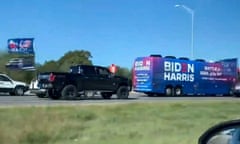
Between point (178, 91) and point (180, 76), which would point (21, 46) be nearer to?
point (178, 91)

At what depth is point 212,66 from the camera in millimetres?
48375

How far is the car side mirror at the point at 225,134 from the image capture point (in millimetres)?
3674

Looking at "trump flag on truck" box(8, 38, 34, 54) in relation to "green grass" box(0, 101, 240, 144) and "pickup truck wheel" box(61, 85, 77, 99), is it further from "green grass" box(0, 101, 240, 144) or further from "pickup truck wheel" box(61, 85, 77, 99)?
"green grass" box(0, 101, 240, 144)

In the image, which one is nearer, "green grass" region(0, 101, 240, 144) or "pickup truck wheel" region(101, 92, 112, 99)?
"green grass" region(0, 101, 240, 144)

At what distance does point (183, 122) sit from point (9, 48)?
6419 cm

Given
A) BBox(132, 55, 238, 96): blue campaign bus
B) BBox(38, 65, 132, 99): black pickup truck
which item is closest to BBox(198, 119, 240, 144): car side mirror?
BBox(38, 65, 132, 99): black pickup truck

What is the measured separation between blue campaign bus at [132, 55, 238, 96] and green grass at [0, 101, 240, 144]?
23102mm

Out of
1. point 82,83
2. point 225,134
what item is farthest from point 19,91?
point 225,134

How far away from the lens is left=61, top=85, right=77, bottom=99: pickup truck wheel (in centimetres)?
3077

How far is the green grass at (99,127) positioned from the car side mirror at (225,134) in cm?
720

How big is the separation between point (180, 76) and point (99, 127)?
101 feet

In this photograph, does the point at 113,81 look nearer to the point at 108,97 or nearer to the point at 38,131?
the point at 108,97

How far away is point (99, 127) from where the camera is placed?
14828mm

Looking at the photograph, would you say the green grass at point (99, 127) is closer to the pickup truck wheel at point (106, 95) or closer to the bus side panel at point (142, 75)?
the pickup truck wheel at point (106, 95)
